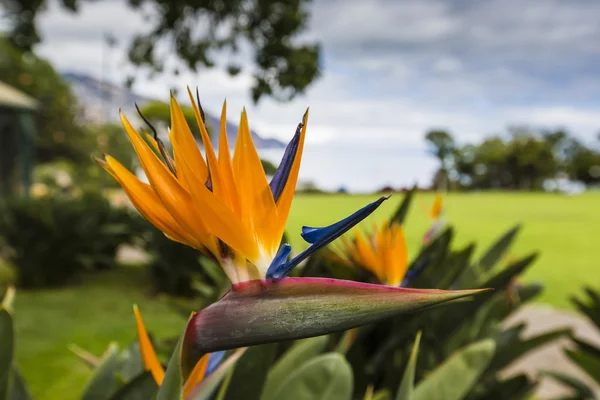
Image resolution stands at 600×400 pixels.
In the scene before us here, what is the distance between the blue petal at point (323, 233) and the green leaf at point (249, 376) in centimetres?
29

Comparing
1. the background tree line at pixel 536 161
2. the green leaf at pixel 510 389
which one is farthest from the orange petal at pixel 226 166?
the background tree line at pixel 536 161

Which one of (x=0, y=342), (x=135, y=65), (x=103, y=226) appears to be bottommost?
(x=103, y=226)

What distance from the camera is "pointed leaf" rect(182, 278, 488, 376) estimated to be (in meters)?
0.26

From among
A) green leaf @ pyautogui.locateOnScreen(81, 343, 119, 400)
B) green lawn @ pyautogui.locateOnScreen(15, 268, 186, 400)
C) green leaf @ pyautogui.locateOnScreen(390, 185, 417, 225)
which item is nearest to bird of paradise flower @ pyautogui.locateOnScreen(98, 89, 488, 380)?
green leaf @ pyautogui.locateOnScreen(81, 343, 119, 400)

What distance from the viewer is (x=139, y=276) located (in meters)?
5.34

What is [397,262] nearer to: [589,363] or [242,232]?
[242,232]

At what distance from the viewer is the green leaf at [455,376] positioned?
0.65 m

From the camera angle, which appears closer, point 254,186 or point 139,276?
point 254,186

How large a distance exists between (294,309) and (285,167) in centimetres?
8

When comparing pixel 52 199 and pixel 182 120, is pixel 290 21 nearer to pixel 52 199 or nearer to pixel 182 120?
pixel 52 199

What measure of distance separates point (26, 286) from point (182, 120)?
16.2 ft

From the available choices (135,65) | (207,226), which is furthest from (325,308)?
(135,65)

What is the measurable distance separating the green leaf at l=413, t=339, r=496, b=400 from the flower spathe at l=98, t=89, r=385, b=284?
15.6 inches

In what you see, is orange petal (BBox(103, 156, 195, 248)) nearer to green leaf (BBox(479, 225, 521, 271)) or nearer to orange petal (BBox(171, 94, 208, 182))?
orange petal (BBox(171, 94, 208, 182))
